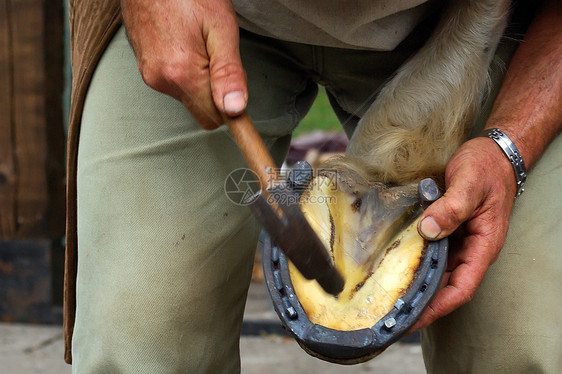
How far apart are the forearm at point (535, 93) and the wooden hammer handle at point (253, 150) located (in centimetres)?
36

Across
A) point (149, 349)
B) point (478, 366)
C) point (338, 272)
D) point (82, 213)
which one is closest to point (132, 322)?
point (149, 349)

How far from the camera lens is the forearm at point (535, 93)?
0.99m

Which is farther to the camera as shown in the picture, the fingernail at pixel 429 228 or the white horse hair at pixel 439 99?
the white horse hair at pixel 439 99

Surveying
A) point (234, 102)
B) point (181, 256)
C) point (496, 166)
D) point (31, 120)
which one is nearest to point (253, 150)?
point (234, 102)

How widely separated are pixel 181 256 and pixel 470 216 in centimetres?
38

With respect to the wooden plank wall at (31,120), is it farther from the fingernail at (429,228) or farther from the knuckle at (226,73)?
the fingernail at (429,228)

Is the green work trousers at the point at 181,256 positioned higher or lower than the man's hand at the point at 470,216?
lower

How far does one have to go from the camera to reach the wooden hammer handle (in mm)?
825

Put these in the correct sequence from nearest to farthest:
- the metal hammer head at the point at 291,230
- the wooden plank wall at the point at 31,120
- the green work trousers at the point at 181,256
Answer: the metal hammer head at the point at 291,230 < the green work trousers at the point at 181,256 < the wooden plank wall at the point at 31,120

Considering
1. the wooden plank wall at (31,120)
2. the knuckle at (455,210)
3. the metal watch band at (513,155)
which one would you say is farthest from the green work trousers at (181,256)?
the wooden plank wall at (31,120)

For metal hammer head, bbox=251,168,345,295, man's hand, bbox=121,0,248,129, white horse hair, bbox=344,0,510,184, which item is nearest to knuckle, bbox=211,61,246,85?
man's hand, bbox=121,0,248,129

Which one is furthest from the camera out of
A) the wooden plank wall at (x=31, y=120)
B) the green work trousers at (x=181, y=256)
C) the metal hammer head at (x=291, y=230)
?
the wooden plank wall at (x=31, y=120)

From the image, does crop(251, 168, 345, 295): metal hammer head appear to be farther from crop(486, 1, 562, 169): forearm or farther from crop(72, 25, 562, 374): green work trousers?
crop(486, 1, 562, 169): forearm

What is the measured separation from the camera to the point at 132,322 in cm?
95
